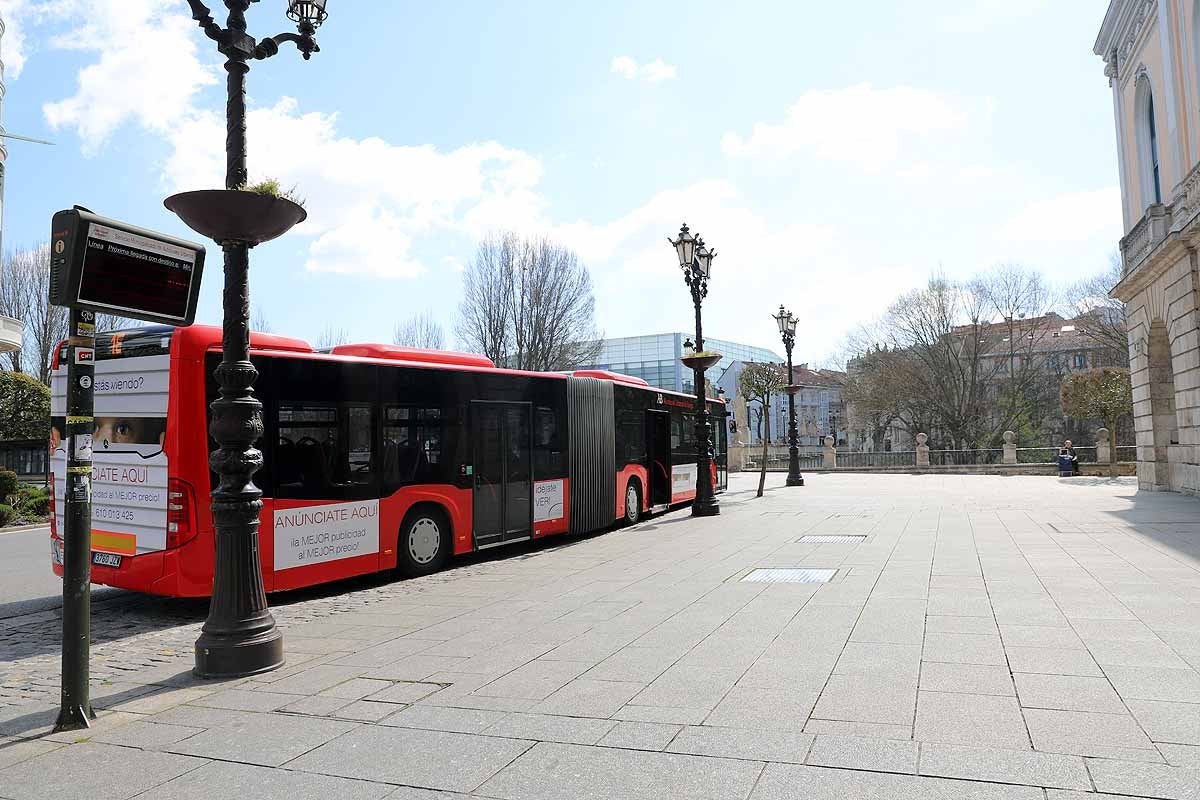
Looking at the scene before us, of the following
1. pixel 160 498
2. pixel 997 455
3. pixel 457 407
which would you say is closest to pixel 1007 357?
pixel 997 455

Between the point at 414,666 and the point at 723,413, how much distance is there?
61.2ft

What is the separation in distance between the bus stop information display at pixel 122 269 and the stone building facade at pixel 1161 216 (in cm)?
1897

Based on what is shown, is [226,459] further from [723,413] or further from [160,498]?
[723,413]

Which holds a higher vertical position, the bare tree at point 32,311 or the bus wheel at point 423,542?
the bare tree at point 32,311

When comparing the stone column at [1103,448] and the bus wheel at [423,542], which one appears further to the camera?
the stone column at [1103,448]

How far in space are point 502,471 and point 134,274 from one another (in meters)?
7.40

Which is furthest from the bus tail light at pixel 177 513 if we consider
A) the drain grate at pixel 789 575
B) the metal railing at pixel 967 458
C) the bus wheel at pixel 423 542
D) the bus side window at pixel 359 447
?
the metal railing at pixel 967 458

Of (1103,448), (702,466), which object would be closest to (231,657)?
(702,466)

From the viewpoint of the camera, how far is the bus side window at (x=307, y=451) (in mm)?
8891

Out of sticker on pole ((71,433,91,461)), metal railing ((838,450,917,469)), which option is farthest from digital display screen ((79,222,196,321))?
metal railing ((838,450,917,469))

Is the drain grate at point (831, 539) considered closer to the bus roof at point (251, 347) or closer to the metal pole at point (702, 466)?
the metal pole at point (702, 466)

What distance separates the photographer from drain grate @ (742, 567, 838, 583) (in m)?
8.98

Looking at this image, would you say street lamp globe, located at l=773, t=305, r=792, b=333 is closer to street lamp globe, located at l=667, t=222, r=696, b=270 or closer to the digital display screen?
street lamp globe, located at l=667, t=222, r=696, b=270

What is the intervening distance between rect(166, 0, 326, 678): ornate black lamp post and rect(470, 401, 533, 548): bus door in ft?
18.4
